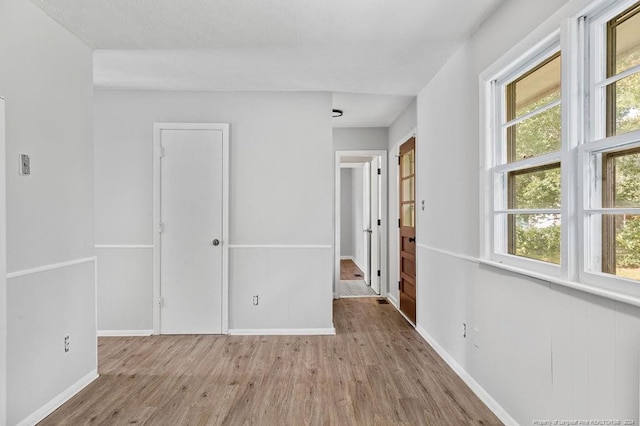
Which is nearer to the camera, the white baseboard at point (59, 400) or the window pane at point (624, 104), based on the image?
the window pane at point (624, 104)

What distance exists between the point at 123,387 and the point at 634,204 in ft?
10.3

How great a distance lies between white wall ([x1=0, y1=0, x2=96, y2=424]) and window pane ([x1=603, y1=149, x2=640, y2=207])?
2.91 m

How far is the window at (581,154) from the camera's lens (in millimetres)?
1488

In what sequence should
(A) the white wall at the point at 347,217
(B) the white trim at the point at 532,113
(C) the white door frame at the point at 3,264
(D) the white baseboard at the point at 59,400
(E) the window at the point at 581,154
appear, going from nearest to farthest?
1. (E) the window at the point at 581,154
2. (B) the white trim at the point at 532,113
3. (C) the white door frame at the point at 3,264
4. (D) the white baseboard at the point at 59,400
5. (A) the white wall at the point at 347,217

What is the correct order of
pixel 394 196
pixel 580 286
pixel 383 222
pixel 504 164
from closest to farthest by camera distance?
pixel 580 286 < pixel 504 164 < pixel 394 196 < pixel 383 222

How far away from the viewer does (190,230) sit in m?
3.89

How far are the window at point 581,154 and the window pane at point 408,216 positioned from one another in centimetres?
213

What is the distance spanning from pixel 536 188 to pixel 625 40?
79cm

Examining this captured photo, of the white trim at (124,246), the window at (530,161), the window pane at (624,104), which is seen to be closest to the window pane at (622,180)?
the window pane at (624,104)

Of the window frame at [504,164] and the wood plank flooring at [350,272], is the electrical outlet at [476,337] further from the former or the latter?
the wood plank flooring at [350,272]

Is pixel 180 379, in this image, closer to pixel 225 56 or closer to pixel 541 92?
pixel 225 56

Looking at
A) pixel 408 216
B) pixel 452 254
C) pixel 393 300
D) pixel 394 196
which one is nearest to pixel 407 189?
pixel 408 216

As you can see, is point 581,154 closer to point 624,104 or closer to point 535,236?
point 624,104

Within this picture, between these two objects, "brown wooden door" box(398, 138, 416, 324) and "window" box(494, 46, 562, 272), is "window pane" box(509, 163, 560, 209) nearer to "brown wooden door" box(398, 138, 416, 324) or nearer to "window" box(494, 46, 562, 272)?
A: "window" box(494, 46, 562, 272)
